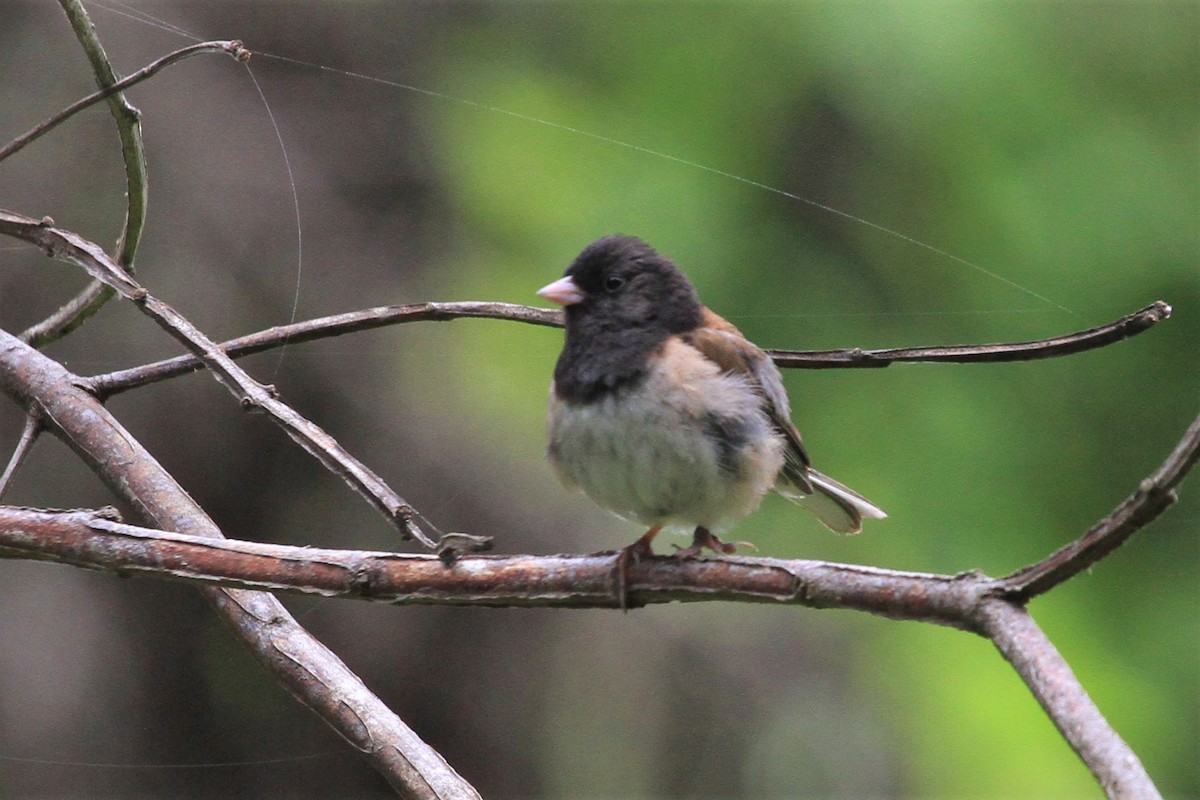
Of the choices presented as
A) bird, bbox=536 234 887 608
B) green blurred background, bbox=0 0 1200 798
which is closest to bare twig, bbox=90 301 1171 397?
bird, bbox=536 234 887 608

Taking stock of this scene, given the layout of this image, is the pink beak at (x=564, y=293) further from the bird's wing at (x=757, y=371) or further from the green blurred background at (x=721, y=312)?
the green blurred background at (x=721, y=312)

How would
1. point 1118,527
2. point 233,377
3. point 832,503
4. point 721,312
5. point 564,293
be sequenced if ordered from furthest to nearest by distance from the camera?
point 721,312 → point 832,503 → point 564,293 → point 233,377 → point 1118,527

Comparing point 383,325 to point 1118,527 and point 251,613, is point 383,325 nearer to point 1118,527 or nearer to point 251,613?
point 251,613

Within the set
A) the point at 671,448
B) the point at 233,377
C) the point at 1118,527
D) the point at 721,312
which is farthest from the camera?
the point at 721,312

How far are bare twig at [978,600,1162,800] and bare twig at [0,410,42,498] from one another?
1.23 m

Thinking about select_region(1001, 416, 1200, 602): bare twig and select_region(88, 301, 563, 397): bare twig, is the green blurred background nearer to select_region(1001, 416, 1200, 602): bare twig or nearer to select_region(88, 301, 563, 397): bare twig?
select_region(88, 301, 563, 397): bare twig

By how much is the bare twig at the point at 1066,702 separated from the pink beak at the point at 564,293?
119 centimetres

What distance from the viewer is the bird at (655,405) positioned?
6.41 ft

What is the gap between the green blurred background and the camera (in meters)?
3.05

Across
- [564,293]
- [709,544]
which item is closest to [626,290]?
[564,293]

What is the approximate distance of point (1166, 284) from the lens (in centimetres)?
309

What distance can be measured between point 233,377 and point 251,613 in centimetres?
33

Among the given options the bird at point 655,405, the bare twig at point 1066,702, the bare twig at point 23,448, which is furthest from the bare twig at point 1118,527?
the bare twig at point 23,448

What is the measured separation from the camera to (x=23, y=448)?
1613 mm
